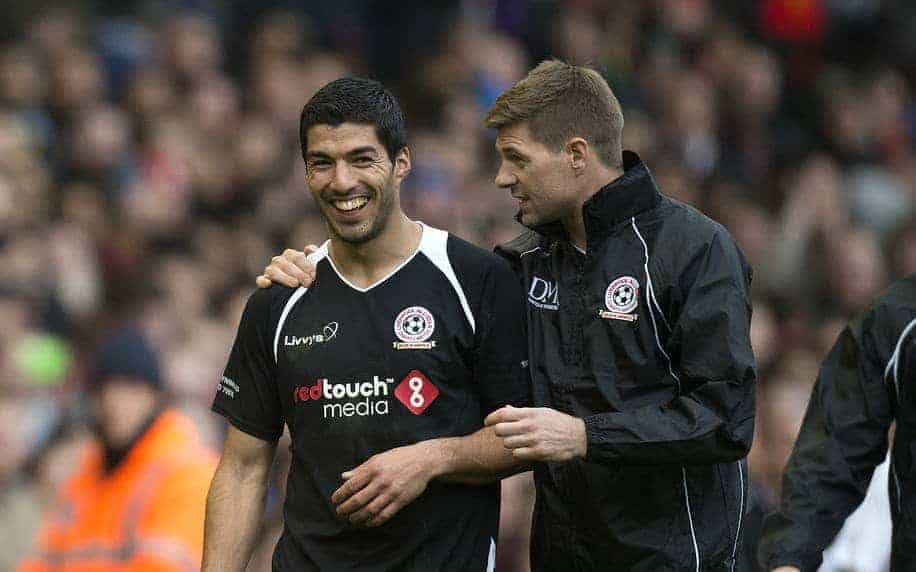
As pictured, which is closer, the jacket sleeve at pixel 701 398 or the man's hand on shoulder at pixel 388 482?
the jacket sleeve at pixel 701 398

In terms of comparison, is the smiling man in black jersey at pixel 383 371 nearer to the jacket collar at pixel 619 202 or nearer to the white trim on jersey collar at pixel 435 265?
the white trim on jersey collar at pixel 435 265

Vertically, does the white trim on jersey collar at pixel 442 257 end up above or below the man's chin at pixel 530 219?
below

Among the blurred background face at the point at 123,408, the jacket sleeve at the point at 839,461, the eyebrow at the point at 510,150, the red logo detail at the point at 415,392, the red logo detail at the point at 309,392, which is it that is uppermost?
the eyebrow at the point at 510,150

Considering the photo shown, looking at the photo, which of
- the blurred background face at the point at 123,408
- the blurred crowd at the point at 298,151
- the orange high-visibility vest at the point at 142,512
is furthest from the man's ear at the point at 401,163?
the blurred crowd at the point at 298,151

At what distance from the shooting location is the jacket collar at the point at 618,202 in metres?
4.65

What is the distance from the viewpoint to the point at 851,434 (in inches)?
184

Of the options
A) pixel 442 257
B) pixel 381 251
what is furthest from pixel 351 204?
pixel 442 257

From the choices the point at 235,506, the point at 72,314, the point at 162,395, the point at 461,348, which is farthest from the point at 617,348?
the point at 72,314

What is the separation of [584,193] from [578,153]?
0.11 meters

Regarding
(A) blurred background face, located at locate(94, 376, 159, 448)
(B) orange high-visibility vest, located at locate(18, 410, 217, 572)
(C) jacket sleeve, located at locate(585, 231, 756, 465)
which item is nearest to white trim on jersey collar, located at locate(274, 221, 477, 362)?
(C) jacket sleeve, located at locate(585, 231, 756, 465)

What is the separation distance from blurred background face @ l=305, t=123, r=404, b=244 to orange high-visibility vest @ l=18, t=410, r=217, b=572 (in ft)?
6.99

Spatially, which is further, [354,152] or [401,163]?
[401,163]

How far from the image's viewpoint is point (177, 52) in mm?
11320

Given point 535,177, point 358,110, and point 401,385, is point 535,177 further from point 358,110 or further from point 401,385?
point 401,385
